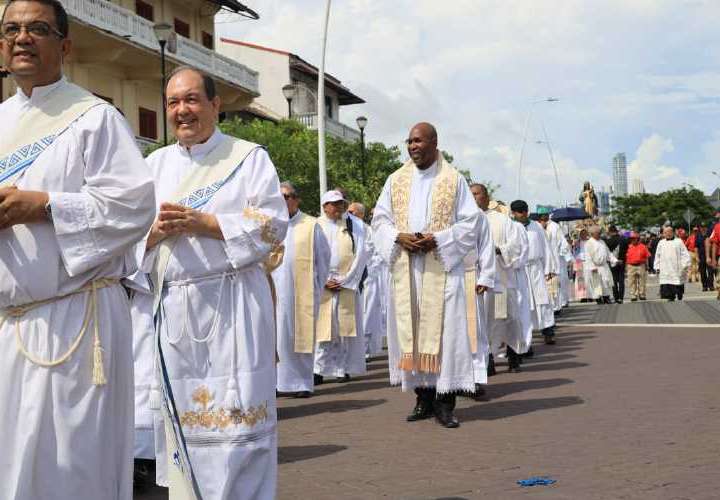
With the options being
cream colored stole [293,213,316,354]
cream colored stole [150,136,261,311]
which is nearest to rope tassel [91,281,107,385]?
cream colored stole [150,136,261,311]

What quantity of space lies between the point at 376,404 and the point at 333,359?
2.79m

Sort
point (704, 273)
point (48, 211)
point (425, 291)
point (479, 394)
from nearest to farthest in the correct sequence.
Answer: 1. point (48, 211)
2. point (425, 291)
3. point (479, 394)
4. point (704, 273)

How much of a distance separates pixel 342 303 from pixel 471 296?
4.05m

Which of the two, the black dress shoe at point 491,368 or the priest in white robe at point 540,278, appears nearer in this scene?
the black dress shoe at point 491,368

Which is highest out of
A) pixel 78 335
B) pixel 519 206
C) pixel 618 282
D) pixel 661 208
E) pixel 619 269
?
pixel 661 208

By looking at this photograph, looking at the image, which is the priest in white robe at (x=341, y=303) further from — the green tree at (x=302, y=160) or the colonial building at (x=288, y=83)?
the colonial building at (x=288, y=83)

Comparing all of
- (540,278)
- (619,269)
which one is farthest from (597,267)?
(540,278)

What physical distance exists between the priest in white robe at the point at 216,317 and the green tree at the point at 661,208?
9096 centimetres

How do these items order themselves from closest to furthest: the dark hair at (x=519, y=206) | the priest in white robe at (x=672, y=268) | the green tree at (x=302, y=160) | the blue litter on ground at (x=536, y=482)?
the blue litter on ground at (x=536, y=482)
the dark hair at (x=519, y=206)
the priest in white robe at (x=672, y=268)
the green tree at (x=302, y=160)

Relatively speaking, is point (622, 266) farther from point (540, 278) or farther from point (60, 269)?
point (60, 269)

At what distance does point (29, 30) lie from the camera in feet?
12.0

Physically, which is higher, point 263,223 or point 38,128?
point 38,128

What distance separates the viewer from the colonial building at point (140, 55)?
31.5m

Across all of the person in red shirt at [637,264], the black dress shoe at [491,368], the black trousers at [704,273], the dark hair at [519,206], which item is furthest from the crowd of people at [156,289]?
the black trousers at [704,273]
